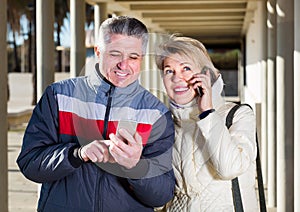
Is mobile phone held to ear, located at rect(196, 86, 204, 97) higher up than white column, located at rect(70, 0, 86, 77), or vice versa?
white column, located at rect(70, 0, 86, 77)

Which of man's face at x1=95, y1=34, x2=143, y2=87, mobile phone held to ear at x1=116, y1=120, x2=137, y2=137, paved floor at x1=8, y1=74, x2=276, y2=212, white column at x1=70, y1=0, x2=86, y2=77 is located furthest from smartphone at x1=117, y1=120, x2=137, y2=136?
white column at x1=70, y1=0, x2=86, y2=77

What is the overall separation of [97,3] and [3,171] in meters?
7.12

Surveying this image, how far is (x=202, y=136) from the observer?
239 cm

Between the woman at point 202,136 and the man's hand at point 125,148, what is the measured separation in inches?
14.2

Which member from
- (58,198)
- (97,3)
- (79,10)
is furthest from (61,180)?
(97,3)

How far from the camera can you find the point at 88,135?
2.21 metres

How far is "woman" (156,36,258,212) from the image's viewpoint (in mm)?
2336

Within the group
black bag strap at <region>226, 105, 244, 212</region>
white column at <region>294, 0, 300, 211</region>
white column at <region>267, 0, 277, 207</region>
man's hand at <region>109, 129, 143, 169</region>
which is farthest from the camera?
white column at <region>267, 0, 277, 207</region>

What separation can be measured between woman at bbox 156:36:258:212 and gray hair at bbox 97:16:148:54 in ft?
0.58

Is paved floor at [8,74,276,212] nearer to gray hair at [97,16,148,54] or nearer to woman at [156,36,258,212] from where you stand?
woman at [156,36,258,212]

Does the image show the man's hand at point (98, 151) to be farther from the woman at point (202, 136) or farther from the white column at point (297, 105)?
the white column at point (297, 105)

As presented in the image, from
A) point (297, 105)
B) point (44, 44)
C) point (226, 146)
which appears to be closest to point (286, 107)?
point (297, 105)

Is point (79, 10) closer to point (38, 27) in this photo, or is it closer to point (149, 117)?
point (38, 27)

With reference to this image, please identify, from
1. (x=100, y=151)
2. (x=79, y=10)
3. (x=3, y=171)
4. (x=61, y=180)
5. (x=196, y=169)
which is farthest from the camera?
(x=79, y=10)
